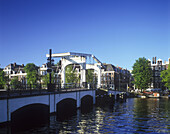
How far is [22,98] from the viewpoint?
869 inches

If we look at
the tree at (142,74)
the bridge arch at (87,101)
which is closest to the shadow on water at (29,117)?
the bridge arch at (87,101)

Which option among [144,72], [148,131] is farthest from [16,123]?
[144,72]

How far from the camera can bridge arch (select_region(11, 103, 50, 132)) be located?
21281mm

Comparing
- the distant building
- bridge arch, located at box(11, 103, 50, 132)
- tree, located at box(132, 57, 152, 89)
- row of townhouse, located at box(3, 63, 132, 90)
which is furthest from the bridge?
the distant building

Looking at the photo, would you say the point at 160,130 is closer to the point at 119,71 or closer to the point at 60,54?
the point at 60,54

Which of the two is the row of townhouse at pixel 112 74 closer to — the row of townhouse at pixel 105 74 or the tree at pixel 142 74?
the row of townhouse at pixel 105 74

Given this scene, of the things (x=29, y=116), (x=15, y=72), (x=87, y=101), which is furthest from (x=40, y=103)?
(x=15, y=72)

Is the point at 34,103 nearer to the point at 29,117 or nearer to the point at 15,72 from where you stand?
the point at 29,117

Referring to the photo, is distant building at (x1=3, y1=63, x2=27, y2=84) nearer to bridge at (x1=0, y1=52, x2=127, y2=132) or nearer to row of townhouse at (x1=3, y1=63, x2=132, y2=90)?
row of townhouse at (x1=3, y1=63, x2=132, y2=90)

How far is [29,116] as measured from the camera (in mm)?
24750

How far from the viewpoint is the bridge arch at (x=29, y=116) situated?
21.3 m

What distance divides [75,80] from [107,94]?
24.0 metres

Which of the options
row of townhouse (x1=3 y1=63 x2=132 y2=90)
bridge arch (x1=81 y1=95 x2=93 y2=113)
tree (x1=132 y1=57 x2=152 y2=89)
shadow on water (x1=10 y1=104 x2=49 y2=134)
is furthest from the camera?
row of townhouse (x1=3 y1=63 x2=132 y2=90)

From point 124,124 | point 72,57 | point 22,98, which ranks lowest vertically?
point 124,124
